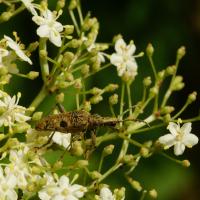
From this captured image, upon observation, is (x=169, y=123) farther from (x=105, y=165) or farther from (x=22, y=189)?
(x=105, y=165)

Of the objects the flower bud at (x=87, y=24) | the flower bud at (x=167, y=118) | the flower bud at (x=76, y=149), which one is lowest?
the flower bud at (x=76, y=149)

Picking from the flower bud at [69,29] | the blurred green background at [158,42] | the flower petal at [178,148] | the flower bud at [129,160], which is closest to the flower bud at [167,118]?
the flower petal at [178,148]

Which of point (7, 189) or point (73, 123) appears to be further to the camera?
point (73, 123)

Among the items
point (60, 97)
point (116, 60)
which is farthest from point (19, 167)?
point (116, 60)

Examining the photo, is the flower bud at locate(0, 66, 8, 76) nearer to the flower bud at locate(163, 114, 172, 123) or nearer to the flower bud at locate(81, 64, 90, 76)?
the flower bud at locate(81, 64, 90, 76)

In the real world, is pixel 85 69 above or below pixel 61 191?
above

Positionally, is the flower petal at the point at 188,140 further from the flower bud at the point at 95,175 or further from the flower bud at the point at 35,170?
the flower bud at the point at 35,170

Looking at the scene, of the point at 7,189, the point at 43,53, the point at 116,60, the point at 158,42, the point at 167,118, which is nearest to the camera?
the point at 7,189

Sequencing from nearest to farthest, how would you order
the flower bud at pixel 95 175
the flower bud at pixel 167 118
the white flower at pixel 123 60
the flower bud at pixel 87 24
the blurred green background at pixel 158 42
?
the flower bud at pixel 95 175 < the flower bud at pixel 167 118 < the flower bud at pixel 87 24 < the white flower at pixel 123 60 < the blurred green background at pixel 158 42

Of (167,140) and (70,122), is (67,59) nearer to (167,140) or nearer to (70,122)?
(70,122)
